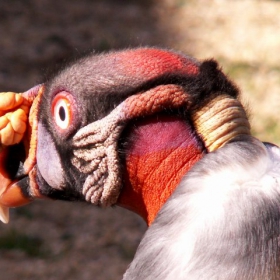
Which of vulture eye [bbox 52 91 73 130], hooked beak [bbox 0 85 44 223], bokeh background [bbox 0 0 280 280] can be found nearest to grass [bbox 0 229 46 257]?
bokeh background [bbox 0 0 280 280]

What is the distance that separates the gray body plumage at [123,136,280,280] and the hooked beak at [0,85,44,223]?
21.8 inches

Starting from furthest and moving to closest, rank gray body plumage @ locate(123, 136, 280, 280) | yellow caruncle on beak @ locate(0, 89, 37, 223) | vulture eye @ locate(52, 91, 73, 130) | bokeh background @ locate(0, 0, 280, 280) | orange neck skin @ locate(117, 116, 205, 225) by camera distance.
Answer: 1. bokeh background @ locate(0, 0, 280, 280)
2. yellow caruncle on beak @ locate(0, 89, 37, 223)
3. vulture eye @ locate(52, 91, 73, 130)
4. orange neck skin @ locate(117, 116, 205, 225)
5. gray body plumage @ locate(123, 136, 280, 280)

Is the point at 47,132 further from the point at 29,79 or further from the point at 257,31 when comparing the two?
the point at 257,31

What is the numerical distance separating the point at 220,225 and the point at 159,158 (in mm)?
331

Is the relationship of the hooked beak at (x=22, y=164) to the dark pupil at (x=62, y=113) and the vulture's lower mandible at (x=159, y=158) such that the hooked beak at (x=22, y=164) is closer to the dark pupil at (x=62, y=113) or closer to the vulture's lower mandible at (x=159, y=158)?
the vulture's lower mandible at (x=159, y=158)

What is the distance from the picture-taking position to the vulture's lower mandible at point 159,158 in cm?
174

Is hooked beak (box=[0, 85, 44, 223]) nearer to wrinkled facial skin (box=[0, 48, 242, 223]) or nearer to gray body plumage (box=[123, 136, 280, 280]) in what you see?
wrinkled facial skin (box=[0, 48, 242, 223])

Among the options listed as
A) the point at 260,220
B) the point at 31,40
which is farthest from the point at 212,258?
the point at 31,40

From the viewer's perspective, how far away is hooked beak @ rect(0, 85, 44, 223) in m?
2.25

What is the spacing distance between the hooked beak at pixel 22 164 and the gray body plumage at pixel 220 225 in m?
0.55

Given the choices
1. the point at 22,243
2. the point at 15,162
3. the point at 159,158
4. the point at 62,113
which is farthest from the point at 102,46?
the point at 159,158

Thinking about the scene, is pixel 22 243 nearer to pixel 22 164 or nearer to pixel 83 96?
pixel 22 164

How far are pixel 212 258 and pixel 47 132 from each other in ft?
2.26

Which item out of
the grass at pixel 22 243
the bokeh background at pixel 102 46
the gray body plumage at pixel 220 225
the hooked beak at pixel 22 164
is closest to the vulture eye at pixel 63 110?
the hooked beak at pixel 22 164
